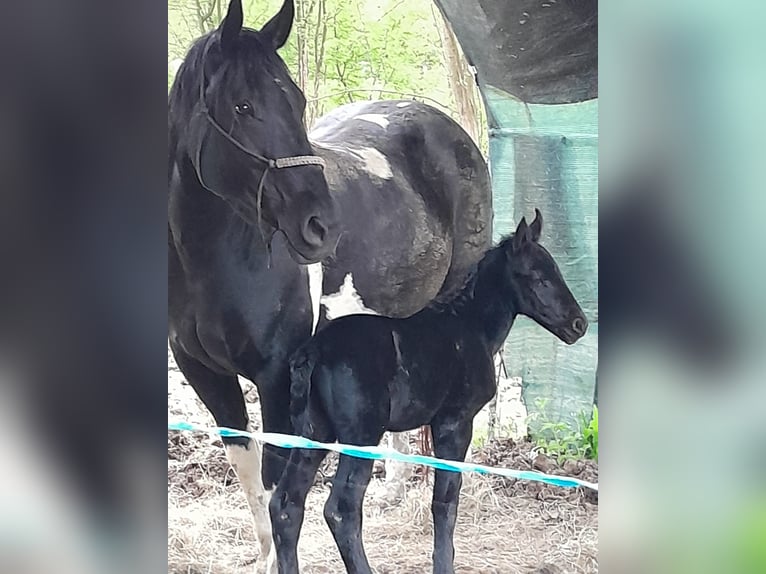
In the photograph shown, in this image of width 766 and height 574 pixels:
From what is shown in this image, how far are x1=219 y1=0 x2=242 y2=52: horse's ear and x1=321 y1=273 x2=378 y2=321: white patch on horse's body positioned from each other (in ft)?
1.31

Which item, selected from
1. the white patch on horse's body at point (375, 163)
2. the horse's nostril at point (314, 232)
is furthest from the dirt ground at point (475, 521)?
the white patch on horse's body at point (375, 163)

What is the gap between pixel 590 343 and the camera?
4.75ft

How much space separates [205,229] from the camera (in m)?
1.47

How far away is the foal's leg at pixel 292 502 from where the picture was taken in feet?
4.85

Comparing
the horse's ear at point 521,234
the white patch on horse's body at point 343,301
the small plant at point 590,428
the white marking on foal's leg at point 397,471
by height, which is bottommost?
the white marking on foal's leg at point 397,471

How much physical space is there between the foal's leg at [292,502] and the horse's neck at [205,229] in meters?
0.31

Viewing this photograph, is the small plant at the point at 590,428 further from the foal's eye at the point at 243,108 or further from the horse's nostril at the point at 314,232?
the foal's eye at the point at 243,108

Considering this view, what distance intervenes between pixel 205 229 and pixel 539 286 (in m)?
0.54

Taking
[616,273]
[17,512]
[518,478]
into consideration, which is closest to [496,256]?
[616,273]

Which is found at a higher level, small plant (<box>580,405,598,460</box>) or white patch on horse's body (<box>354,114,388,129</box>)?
white patch on horse's body (<box>354,114,388,129</box>)

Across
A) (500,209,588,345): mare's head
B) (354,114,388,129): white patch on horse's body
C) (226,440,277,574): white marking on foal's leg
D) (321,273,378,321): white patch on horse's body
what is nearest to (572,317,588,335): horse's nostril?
(500,209,588,345): mare's head

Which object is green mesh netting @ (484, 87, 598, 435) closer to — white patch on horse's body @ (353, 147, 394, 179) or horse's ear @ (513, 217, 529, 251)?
horse's ear @ (513, 217, 529, 251)

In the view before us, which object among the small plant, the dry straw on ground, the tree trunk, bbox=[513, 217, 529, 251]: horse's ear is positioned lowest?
the dry straw on ground

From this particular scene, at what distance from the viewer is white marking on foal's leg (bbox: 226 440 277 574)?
1501mm
